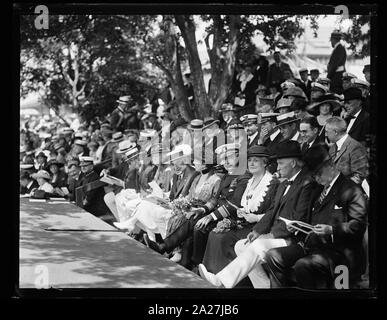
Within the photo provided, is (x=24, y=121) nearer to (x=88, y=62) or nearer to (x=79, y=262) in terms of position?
(x=88, y=62)

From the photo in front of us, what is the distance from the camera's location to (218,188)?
7.11 metres

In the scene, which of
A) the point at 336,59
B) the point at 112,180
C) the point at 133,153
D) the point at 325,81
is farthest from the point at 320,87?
the point at 112,180

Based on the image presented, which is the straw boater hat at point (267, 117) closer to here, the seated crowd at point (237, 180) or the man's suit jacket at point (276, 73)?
the seated crowd at point (237, 180)

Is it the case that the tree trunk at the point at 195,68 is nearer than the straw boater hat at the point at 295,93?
No

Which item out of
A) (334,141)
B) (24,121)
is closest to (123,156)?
(24,121)

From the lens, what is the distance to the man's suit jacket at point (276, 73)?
23.2 feet

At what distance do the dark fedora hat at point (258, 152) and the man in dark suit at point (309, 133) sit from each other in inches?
14.0

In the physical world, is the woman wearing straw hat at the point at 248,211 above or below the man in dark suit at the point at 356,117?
below

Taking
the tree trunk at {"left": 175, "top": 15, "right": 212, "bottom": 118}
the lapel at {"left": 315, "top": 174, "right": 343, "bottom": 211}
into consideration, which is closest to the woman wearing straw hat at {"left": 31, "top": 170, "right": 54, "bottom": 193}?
the tree trunk at {"left": 175, "top": 15, "right": 212, "bottom": 118}

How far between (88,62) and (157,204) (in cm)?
160

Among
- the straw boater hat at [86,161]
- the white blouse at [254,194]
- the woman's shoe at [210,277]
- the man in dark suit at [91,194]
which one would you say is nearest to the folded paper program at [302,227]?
the white blouse at [254,194]

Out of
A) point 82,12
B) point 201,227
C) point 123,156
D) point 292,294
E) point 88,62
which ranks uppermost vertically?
point 82,12

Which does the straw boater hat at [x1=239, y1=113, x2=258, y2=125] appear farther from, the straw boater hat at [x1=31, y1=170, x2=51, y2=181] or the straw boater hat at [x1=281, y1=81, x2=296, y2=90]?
the straw boater hat at [x1=31, y1=170, x2=51, y2=181]

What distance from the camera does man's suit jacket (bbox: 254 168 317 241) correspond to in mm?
6852
